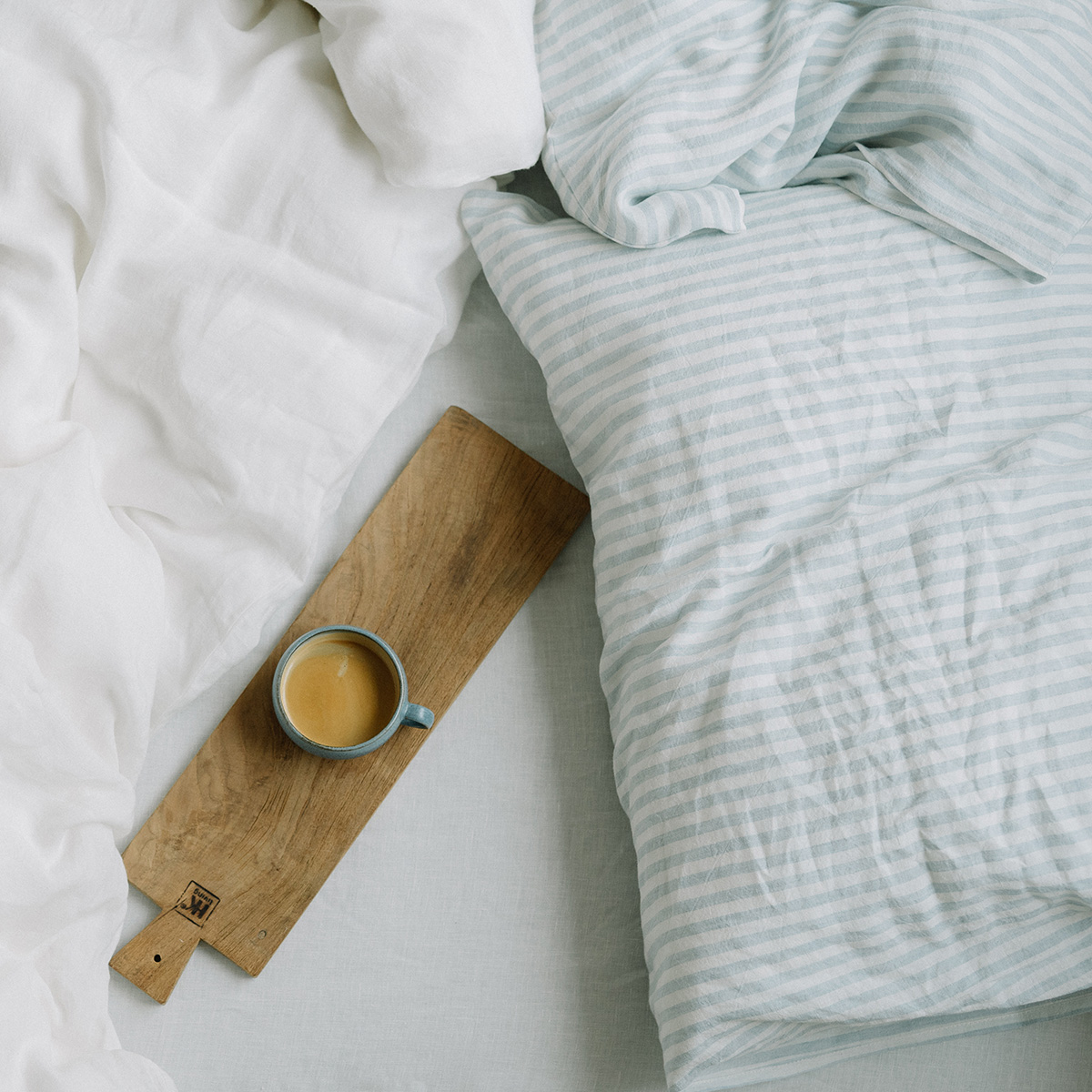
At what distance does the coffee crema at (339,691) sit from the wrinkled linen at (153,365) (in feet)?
0.16

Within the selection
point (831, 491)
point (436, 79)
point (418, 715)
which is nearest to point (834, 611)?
point (831, 491)

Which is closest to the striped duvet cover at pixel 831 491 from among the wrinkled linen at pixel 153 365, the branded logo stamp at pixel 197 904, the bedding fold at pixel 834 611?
the bedding fold at pixel 834 611

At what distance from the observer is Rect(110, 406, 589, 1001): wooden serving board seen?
0.67 m

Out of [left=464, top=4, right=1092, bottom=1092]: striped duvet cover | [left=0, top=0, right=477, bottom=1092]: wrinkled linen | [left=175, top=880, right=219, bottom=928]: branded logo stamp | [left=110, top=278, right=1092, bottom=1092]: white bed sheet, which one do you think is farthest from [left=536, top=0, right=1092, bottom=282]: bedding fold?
[left=175, top=880, right=219, bottom=928]: branded logo stamp

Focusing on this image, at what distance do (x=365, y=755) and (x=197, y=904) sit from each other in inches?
5.9

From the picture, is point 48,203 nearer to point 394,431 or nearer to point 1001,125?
point 394,431

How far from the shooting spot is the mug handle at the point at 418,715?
678 mm

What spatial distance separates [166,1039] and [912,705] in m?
0.55

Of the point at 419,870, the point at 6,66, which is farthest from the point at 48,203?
the point at 419,870

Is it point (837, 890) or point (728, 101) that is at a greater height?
point (728, 101)

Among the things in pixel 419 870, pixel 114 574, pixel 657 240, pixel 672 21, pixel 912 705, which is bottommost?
pixel 419 870

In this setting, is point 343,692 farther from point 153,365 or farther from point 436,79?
point 436,79

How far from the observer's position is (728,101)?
0.71 meters

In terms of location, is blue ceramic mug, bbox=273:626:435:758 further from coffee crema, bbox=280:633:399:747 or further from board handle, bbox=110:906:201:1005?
board handle, bbox=110:906:201:1005
